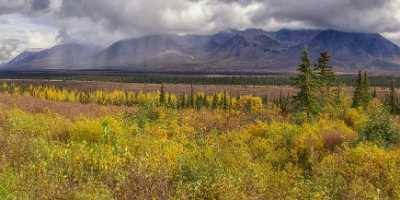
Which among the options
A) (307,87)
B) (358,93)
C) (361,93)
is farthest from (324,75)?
(307,87)

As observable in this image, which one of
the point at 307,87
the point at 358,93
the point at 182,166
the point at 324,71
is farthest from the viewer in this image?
the point at 358,93

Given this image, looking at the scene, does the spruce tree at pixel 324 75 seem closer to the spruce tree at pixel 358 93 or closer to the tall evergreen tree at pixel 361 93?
the spruce tree at pixel 358 93

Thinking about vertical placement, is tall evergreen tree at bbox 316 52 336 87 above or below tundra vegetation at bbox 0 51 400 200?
above

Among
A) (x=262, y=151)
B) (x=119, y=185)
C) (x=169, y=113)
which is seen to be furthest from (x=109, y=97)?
(x=119, y=185)

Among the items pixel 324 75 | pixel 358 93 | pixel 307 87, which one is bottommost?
pixel 358 93

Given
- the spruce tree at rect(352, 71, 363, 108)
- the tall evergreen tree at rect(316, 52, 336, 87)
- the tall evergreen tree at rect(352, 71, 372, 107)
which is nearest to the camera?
the tall evergreen tree at rect(316, 52, 336, 87)

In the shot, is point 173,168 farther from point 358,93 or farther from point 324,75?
point 358,93

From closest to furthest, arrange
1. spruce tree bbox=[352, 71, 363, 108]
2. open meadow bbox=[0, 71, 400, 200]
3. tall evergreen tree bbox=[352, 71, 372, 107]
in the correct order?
open meadow bbox=[0, 71, 400, 200] < spruce tree bbox=[352, 71, 363, 108] < tall evergreen tree bbox=[352, 71, 372, 107]

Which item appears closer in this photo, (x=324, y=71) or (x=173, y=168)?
(x=173, y=168)

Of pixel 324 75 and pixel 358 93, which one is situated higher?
pixel 324 75

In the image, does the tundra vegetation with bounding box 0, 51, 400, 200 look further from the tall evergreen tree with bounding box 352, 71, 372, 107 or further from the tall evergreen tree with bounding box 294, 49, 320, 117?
the tall evergreen tree with bounding box 352, 71, 372, 107

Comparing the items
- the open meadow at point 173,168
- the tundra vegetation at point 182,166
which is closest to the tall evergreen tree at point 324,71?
the tundra vegetation at point 182,166

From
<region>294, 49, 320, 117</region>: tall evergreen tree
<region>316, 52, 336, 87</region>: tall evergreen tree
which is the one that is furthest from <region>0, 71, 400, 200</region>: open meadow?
<region>316, 52, 336, 87</region>: tall evergreen tree

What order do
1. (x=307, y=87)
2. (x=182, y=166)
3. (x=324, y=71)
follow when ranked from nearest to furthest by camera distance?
(x=182, y=166)
(x=307, y=87)
(x=324, y=71)
